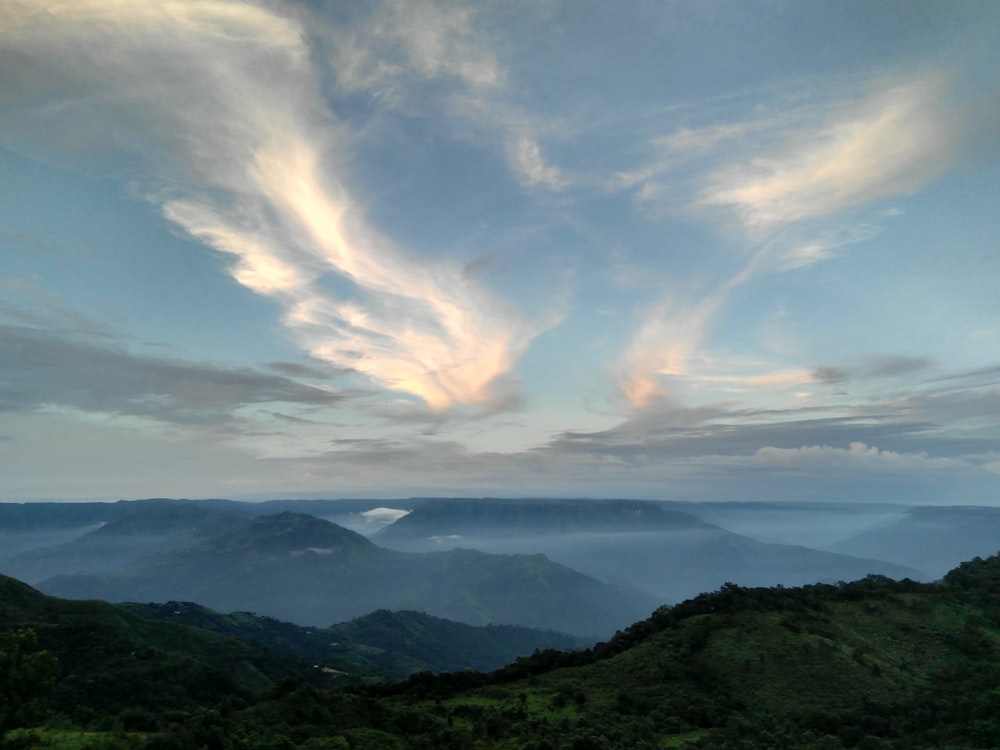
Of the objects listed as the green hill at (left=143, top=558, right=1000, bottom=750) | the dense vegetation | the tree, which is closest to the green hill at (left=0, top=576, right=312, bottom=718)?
the dense vegetation

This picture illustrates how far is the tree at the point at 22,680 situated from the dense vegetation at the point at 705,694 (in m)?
0.39

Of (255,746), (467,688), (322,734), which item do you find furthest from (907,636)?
(255,746)

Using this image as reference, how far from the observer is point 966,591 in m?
90.4

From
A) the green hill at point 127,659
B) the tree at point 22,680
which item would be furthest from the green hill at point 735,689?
the green hill at point 127,659

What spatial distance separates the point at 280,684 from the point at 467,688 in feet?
82.7

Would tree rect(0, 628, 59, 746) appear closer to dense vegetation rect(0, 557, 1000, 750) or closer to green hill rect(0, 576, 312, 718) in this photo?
dense vegetation rect(0, 557, 1000, 750)

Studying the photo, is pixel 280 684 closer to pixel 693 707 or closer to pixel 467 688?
pixel 467 688

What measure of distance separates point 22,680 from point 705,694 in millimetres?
59755

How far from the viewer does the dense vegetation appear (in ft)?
138

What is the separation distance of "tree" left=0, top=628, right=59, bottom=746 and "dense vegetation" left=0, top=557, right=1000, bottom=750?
0.39 m

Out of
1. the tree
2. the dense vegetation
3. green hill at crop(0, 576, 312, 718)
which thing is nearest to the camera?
the tree

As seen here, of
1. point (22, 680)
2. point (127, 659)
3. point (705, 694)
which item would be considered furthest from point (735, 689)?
point (127, 659)

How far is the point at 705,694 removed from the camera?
198 feet

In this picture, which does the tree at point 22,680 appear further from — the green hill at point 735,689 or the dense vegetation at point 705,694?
the green hill at point 735,689
